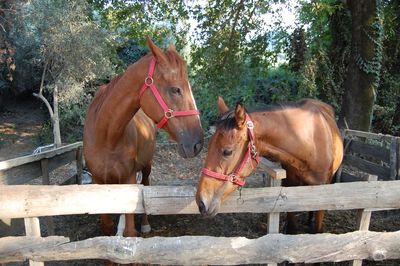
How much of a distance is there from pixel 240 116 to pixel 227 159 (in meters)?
0.32

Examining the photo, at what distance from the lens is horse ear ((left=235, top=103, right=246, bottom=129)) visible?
2238mm

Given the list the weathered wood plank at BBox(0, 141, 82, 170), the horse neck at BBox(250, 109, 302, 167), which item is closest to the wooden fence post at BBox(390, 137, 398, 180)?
the horse neck at BBox(250, 109, 302, 167)

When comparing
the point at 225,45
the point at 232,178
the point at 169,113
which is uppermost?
the point at 225,45

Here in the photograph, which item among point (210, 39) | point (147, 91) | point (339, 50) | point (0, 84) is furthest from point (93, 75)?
point (147, 91)

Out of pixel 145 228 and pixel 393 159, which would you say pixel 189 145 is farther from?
pixel 393 159

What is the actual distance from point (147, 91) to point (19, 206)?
1.21 meters

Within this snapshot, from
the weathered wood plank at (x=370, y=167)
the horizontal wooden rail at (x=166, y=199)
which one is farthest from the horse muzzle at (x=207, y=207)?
the weathered wood plank at (x=370, y=167)

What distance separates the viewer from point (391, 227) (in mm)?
4426

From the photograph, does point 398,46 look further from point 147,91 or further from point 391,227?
point 147,91

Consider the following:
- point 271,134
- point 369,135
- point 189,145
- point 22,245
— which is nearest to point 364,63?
point 369,135

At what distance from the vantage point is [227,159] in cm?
232

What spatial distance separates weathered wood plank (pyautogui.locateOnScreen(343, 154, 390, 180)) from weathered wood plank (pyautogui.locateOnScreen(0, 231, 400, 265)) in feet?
9.85

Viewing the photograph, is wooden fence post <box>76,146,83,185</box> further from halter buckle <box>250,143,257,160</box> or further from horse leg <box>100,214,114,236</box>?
Answer: halter buckle <box>250,143,257,160</box>

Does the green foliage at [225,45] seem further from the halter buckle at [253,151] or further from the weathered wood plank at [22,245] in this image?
the weathered wood plank at [22,245]
